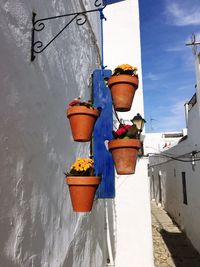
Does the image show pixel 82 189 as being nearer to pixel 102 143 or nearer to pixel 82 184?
pixel 82 184

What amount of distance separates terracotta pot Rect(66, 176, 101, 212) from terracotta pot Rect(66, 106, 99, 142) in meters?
0.31

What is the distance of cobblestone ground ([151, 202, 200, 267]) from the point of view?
812cm

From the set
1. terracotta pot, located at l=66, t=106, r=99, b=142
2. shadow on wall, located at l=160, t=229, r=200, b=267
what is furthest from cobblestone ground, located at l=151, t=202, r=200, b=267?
terracotta pot, located at l=66, t=106, r=99, b=142

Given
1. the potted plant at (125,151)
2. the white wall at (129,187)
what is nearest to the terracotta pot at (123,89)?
the potted plant at (125,151)

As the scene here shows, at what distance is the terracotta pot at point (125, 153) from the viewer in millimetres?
2178

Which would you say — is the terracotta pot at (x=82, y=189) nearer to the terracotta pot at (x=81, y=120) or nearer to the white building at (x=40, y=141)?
the white building at (x=40, y=141)

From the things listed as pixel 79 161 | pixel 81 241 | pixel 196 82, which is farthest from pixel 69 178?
pixel 196 82

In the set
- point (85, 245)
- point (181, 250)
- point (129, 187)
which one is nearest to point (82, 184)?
point (85, 245)

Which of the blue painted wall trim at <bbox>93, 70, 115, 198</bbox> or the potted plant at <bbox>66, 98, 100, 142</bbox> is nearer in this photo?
A: the potted plant at <bbox>66, 98, 100, 142</bbox>

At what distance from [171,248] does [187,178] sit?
243cm

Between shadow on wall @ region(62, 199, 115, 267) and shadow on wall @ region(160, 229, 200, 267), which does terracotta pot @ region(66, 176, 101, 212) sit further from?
shadow on wall @ region(160, 229, 200, 267)

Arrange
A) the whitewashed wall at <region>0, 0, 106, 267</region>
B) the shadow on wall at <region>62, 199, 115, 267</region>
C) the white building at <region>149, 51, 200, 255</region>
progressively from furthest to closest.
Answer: the white building at <region>149, 51, 200, 255</region>, the shadow on wall at <region>62, 199, 115, 267</region>, the whitewashed wall at <region>0, 0, 106, 267</region>

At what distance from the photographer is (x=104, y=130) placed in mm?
3477

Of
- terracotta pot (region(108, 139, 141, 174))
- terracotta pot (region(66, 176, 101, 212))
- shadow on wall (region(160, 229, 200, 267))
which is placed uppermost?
terracotta pot (region(108, 139, 141, 174))
